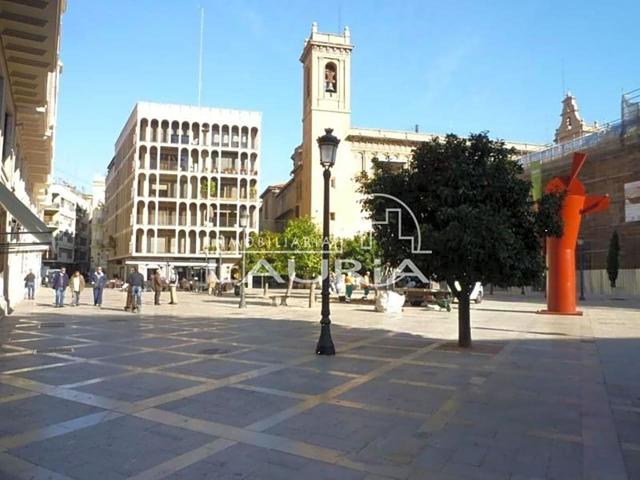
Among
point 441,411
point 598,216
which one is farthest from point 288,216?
point 441,411

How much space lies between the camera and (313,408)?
6484mm

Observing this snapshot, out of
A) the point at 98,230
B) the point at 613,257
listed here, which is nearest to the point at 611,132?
the point at 613,257

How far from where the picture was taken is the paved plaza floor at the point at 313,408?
4.68 m

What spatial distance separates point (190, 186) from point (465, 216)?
53084 mm

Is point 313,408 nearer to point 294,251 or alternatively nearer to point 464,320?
point 464,320

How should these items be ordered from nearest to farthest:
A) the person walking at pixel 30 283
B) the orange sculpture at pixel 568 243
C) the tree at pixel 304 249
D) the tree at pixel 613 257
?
the orange sculpture at pixel 568 243
the person walking at pixel 30 283
the tree at pixel 304 249
the tree at pixel 613 257

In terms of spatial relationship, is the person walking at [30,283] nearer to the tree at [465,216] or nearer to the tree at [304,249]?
the tree at [304,249]

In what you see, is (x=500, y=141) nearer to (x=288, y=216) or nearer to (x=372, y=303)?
(x=372, y=303)

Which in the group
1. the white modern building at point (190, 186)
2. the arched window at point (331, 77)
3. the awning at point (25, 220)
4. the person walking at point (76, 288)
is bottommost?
the person walking at point (76, 288)

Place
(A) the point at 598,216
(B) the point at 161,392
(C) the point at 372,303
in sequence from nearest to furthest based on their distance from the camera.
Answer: (B) the point at 161,392 < (C) the point at 372,303 < (A) the point at 598,216

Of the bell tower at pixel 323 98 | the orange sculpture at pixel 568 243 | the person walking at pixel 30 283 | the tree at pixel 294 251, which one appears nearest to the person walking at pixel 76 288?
the person walking at pixel 30 283

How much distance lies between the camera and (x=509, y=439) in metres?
5.42

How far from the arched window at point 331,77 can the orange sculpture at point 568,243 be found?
150ft

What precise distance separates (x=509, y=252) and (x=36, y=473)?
8.73 meters
